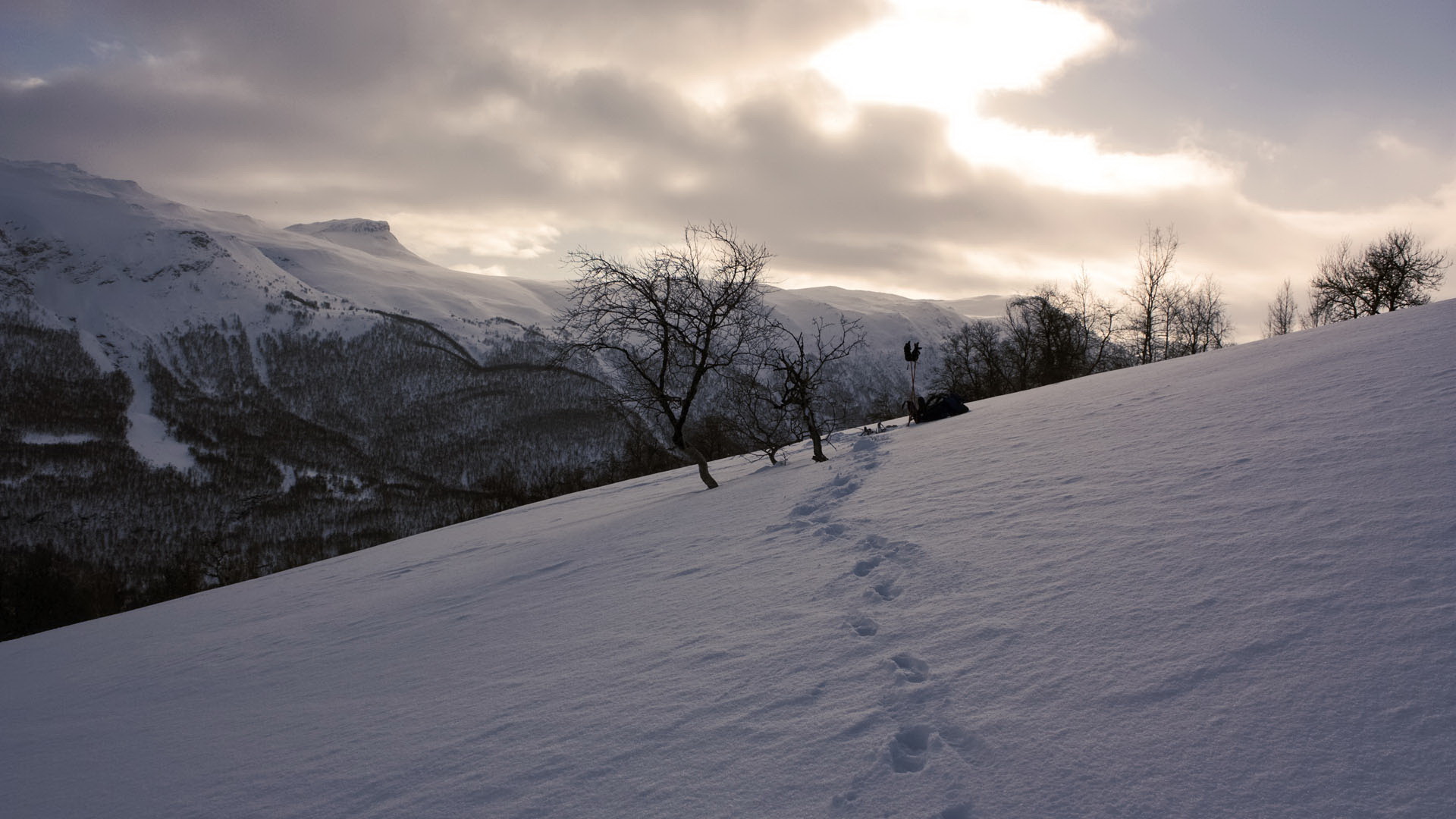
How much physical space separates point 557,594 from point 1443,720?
5127mm

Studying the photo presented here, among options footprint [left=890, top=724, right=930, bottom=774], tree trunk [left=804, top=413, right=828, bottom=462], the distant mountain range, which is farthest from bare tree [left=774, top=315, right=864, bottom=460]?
the distant mountain range

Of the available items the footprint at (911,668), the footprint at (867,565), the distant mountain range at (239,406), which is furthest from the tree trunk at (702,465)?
the distant mountain range at (239,406)

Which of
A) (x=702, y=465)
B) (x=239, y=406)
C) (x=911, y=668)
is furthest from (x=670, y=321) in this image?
(x=239, y=406)

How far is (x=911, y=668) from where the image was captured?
2850mm

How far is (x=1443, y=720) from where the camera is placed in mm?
1812

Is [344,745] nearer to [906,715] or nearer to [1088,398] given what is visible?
[906,715]

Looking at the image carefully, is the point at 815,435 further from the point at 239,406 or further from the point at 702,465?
the point at 239,406

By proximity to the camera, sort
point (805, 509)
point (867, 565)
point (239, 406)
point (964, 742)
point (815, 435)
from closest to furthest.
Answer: point (964, 742) < point (867, 565) < point (805, 509) < point (815, 435) < point (239, 406)

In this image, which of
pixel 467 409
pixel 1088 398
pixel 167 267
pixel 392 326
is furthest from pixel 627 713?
pixel 167 267

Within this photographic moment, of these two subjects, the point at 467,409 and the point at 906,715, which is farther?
the point at 467,409

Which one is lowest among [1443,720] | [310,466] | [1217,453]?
[310,466]

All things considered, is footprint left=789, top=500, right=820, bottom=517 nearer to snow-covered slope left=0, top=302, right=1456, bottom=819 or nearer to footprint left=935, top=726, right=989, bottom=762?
snow-covered slope left=0, top=302, right=1456, bottom=819

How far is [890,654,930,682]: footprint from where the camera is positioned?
9.02ft

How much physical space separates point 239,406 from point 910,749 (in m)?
185
